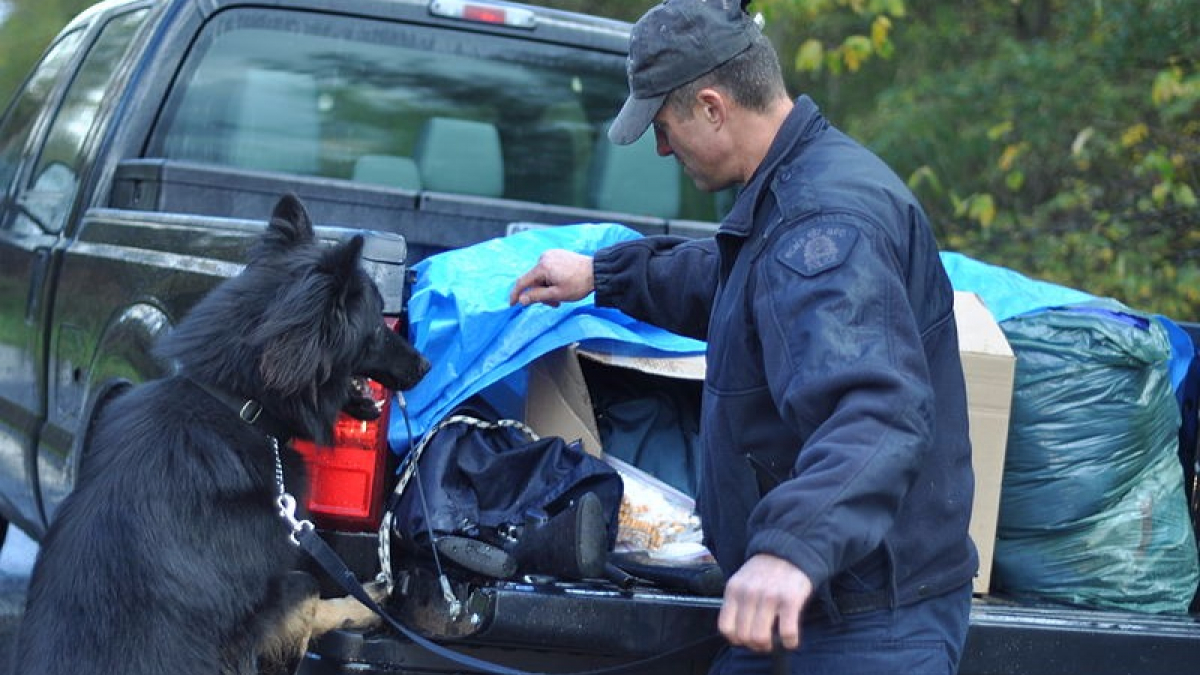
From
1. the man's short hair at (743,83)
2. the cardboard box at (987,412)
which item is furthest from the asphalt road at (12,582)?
the man's short hair at (743,83)

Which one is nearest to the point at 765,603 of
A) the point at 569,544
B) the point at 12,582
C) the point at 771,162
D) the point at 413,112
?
the point at 771,162

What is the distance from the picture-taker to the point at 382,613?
137 inches

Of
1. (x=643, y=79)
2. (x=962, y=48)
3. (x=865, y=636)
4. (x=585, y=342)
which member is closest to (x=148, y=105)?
(x=585, y=342)

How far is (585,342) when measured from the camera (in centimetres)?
395

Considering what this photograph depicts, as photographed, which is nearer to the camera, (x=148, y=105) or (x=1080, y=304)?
(x=1080, y=304)

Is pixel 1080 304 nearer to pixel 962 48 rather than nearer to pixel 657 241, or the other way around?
pixel 657 241

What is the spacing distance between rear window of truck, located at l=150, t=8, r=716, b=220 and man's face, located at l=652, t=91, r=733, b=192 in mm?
2928

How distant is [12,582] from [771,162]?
16.2 ft

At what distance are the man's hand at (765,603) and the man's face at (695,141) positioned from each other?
0.90 metres

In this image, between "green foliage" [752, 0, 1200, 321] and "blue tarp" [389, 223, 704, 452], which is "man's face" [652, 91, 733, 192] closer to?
"blue tarp" [389, 223, 704, 452]

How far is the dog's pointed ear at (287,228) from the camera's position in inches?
143

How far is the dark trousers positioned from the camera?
110 inches

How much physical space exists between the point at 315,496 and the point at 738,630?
59.8 inches

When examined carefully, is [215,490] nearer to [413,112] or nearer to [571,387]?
[571,387]
